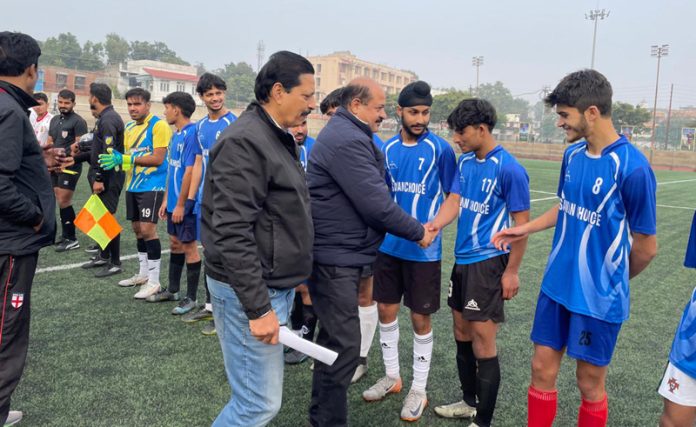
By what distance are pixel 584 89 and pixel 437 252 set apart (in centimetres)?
147

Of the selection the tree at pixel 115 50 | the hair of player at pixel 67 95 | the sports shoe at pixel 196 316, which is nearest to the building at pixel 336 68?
the tree at pixel 115 50

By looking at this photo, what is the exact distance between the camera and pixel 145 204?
5746 millimetres

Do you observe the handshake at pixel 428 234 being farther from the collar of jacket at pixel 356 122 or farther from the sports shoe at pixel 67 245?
the sports shoe at pixel 67 245

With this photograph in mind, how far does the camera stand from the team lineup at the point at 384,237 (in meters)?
2.26

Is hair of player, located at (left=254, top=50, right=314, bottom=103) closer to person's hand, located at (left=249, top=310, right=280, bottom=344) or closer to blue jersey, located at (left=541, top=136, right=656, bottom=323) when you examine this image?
person's hand, located at (left=249, top=310, right=280, bottom=344)

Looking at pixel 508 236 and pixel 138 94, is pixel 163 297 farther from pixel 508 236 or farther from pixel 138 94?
pixel 508 236

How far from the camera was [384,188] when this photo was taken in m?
2.89

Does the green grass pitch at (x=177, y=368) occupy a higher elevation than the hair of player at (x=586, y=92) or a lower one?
lower

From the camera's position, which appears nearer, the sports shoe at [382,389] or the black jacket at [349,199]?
the black jacket at [349,199]

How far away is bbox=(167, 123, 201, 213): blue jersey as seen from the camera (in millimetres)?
5230

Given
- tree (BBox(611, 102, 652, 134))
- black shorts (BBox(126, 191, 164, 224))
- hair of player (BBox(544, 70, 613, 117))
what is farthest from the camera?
tree (BBox(611, 102, 652, 134))

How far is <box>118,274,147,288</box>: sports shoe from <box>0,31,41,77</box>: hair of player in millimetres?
3603

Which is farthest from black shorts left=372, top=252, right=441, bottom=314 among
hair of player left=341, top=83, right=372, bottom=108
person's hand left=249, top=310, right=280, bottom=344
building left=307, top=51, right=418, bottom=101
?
building left=307, top=51, right=418, bottom=101

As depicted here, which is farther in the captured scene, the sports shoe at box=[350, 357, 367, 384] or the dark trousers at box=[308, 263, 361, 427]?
the sports shoe at box=[350, 357, 367, 384]
